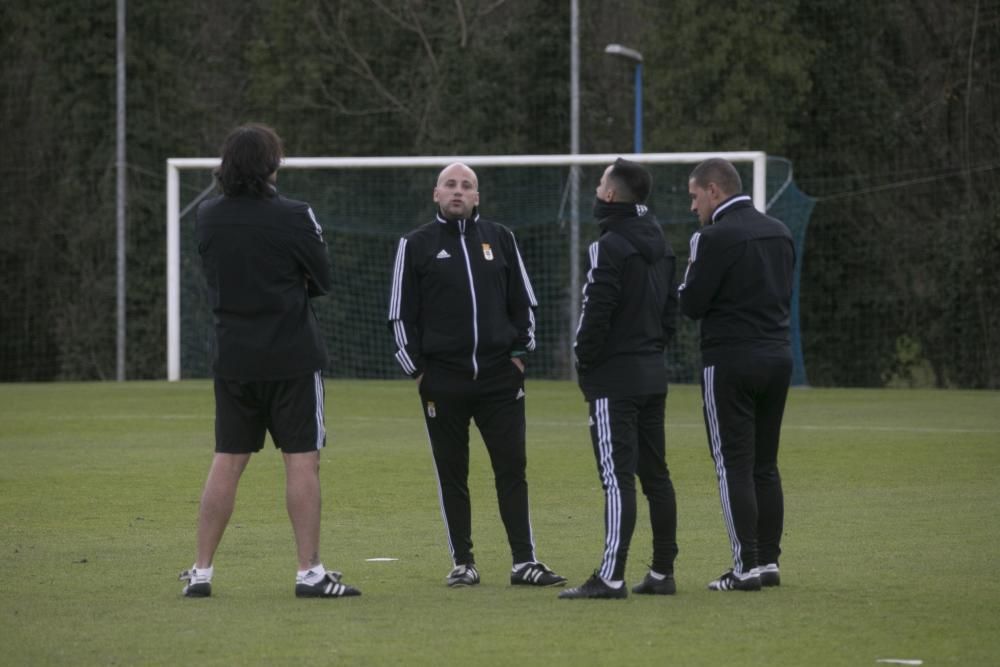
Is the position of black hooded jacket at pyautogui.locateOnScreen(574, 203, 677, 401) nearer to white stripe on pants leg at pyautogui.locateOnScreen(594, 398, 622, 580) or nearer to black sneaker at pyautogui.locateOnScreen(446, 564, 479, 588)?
white stripe on pants leg at pyautogui.locateOnScreen(594, 398, 622, 580)

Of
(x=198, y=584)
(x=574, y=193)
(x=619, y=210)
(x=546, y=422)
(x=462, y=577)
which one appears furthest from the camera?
(x=574, y=193)

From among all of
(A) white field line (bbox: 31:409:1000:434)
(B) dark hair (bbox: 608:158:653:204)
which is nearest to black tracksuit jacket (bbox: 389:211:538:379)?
(B) dark hair (bbox: 608:158:653:204)

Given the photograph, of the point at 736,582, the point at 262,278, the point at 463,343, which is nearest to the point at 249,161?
the point at 262,278

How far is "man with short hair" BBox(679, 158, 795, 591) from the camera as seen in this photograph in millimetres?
7684

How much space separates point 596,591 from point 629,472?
50 cm

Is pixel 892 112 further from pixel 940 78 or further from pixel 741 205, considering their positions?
pixel 741 205

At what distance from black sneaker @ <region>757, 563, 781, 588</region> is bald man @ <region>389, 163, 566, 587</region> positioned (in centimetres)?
96

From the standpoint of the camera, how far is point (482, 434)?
817 cm

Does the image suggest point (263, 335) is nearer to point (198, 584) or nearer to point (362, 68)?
point (198, 584)

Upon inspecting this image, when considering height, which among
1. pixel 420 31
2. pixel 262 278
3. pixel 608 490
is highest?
pixel 420 31

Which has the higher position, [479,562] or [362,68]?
[362,68]

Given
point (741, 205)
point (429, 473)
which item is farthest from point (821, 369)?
point (741, 205)

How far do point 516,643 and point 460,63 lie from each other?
28.1m

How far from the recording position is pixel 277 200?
298 inches
